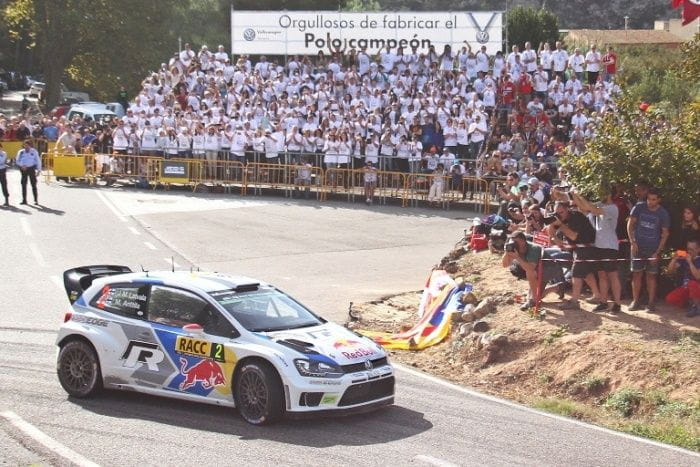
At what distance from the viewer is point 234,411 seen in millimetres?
12500

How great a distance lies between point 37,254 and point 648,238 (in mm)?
14002

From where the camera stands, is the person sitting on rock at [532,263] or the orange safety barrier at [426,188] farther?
the orange safety barrier at [426,188]

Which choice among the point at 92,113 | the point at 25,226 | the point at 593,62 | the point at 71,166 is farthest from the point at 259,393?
the point at 92,113

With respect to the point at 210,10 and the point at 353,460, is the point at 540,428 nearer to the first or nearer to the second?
the point at 353,460

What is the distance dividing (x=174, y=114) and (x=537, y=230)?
A: 20.6 m

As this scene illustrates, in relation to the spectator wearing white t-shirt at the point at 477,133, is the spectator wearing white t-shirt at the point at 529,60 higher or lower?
higher

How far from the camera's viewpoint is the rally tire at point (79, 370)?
13.0 meters

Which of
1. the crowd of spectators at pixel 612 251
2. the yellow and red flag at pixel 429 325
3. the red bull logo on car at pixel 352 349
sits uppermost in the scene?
the crowd of spectators at pixel 612 251

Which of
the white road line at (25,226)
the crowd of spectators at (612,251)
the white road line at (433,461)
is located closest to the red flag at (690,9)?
the crowd of spectators at (612,251)

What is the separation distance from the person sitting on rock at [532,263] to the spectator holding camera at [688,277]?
1636mm

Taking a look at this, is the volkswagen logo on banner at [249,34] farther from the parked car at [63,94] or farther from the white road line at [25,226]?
the parked car at [63,94]

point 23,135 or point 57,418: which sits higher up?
point 23,135

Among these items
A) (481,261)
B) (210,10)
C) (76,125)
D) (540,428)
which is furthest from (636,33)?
(540,428)

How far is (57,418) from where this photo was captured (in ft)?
39.9
